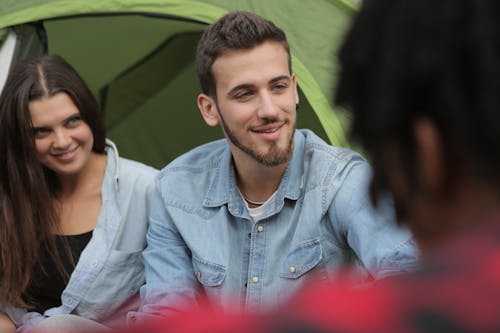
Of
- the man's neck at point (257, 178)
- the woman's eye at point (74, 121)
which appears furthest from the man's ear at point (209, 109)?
the woman's eye at point (74, 121)

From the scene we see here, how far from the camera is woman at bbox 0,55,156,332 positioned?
7.36ft

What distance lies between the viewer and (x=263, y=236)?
6.70ft

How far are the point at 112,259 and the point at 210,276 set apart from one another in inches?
13.6

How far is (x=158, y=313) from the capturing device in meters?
1.90

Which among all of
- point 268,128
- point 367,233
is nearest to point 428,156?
point 367,233

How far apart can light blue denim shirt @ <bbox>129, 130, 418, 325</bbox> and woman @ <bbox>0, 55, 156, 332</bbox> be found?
0.54ft

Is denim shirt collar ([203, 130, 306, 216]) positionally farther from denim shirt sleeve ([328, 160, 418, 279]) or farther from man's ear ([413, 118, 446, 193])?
man's ear ([413, 118, 446, 193])

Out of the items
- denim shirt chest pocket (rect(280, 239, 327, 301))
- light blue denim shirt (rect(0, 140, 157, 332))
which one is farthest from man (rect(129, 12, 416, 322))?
light blue denim shirt (rect(0, 140, 157, 332))

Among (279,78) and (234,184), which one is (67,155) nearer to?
(234,184)

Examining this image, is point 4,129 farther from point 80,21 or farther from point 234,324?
point 234,324

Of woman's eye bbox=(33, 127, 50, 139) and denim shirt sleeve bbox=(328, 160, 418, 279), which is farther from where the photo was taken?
woman's eye bbox=(33, 127, 50, 139)

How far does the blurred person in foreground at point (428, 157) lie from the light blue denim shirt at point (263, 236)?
4.33ft

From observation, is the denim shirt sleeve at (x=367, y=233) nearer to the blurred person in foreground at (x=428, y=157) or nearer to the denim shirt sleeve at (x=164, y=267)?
the denim shirt sleeve at (x=164, y=267)

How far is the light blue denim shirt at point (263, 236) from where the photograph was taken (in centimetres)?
198
